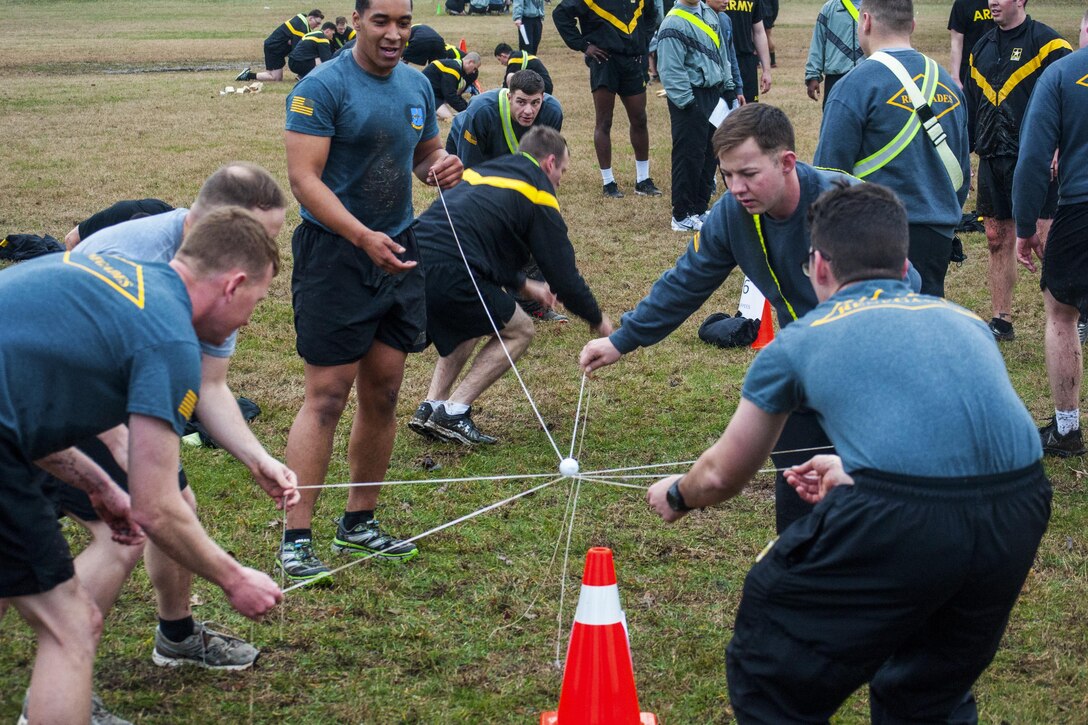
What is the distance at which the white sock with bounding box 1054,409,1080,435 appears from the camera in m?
5.98

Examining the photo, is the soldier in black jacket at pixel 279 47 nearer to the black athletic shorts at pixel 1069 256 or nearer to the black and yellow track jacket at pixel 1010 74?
the black and yellow track jacket at pixel 1010 74

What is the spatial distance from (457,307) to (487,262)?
29cm

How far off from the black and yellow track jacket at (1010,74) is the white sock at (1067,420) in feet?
7.79

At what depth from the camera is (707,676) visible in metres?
4.08

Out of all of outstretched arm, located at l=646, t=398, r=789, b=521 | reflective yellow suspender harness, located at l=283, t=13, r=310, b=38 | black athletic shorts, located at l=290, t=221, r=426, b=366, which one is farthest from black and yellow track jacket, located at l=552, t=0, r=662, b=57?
reflective yellow suspender harness, located at l=283, t=13, r=310, b=38

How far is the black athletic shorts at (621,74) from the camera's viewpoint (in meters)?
11.6

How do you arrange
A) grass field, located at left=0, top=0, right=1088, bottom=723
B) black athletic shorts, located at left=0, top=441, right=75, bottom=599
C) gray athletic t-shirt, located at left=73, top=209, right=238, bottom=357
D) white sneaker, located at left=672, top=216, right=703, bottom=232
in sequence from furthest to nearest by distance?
white sneaker, located at left=672, top=216, right=703, bottom=232 < grass field, located at left=0, top=0, right=1088, bottom=723 < gray athletic t-shirt, located at left=73, top=209, right=238, bottom=357 < black athletic shorts, located at left=0, top=441, right=75, bottom=599

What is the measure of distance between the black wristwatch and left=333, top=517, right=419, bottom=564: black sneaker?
1.88 metres

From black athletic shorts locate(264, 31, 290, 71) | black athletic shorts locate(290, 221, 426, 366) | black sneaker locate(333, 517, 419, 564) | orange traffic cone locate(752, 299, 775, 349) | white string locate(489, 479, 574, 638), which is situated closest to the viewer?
white string locate(489, 479, 574, 638)

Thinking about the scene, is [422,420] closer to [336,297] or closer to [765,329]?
[336,297]

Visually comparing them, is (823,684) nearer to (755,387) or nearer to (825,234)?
(755,387)

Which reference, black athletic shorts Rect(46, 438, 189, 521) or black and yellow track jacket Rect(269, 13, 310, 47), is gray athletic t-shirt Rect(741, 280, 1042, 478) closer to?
black athletic shorts Rect(46, 438, 189, 521)

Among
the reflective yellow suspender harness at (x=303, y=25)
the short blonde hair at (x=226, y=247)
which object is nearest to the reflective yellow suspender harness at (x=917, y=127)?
the short blonde hair at (x=226, y=247)

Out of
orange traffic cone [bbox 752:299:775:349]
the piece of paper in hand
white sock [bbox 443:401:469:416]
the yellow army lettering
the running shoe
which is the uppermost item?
the yellow army lettering
